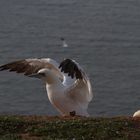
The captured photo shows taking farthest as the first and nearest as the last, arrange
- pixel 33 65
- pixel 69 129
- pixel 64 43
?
pixel 64 43, pixel 33 65, pixel 69 129

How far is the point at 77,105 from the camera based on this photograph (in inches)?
617

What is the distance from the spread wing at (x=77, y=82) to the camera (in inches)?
575

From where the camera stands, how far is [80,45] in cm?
2966

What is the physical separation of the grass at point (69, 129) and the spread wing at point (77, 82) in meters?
1.45

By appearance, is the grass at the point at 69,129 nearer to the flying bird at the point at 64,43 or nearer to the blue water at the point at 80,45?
the blue water at the point at 80,45

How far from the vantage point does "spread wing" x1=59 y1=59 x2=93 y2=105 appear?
14.6 meters

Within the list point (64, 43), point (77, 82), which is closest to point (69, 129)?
point (77, 82)

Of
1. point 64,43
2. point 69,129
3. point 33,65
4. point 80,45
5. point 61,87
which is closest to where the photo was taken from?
point 69,129

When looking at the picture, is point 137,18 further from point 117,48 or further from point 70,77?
point 70,77

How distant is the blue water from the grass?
37.8 feet

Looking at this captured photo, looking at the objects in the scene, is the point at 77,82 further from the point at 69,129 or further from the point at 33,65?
the point at 69,129

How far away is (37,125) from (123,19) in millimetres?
20188

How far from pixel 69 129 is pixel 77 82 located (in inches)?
105

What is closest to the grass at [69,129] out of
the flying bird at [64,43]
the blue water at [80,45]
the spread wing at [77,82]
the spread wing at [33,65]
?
the spread wing at [77,82]
